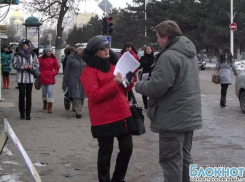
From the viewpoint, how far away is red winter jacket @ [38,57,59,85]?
12.7m

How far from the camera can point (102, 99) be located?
5387 mm

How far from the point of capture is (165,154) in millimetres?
4934

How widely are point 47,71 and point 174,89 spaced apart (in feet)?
27.0

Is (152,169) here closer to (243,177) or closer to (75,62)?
(243,177)

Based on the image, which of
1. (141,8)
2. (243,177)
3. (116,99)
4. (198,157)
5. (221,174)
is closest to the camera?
(116,99)

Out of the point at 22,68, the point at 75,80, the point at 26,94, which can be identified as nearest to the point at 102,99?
the point at 22,68

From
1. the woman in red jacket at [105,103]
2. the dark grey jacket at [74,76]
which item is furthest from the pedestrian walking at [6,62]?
the woman in red jacket at [105,103]

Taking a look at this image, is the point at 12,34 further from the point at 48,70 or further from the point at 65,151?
the point at 65,151

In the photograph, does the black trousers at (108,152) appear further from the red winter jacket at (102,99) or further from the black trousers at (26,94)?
the black trousers at (26,94)

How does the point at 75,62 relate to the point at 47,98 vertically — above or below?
above

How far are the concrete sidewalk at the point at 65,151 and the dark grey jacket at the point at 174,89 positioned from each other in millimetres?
1832

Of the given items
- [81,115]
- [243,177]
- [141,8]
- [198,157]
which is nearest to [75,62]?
[81,115]

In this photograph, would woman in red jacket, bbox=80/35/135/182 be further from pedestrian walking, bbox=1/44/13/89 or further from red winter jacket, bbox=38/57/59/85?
pedestrian walking, bbox=1/44/13/89

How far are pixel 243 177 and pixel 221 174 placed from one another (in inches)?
25.7
